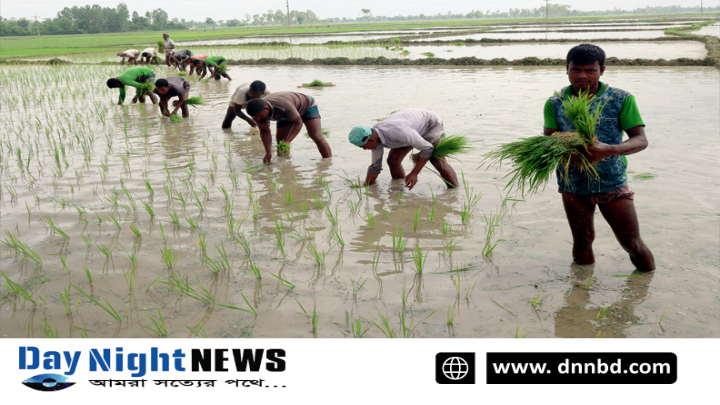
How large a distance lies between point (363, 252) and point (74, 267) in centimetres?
179

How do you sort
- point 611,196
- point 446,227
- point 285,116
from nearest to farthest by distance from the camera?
1. point 611,196
2. point 446,227
3. point 285,116

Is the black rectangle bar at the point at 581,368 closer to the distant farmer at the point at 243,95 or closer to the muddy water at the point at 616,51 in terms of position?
the distant farmer at the point at 243,95

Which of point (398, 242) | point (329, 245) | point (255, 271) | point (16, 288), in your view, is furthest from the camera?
point (329, 245)

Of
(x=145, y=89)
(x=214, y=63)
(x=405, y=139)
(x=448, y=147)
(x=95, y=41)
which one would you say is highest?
(x=95, y=41)

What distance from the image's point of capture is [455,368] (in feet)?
6.07

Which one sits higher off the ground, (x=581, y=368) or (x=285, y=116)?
(x=285, y=116)

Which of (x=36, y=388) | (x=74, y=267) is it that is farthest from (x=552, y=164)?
(x=74, y=267)

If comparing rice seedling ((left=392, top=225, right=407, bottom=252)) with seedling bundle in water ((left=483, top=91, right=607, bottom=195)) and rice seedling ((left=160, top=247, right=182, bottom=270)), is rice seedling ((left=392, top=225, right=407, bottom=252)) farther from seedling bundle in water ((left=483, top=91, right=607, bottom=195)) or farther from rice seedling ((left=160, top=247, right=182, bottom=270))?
rice seedling ((left=160, top=247, right=182, bottom=270))

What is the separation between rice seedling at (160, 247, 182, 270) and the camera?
9.59 feet

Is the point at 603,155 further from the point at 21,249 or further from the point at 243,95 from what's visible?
the point at 243,95

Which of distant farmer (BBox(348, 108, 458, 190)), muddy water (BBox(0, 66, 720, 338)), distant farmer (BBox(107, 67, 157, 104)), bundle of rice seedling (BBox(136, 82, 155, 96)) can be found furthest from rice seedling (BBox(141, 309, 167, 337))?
bundle of rice seedling (BBox(136, 82, 155, 96))

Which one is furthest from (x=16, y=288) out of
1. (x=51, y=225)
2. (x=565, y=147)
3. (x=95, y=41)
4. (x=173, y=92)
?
(x=95, y=41)

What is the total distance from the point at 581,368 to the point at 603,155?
1.02m

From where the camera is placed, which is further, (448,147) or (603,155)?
(448,147)
